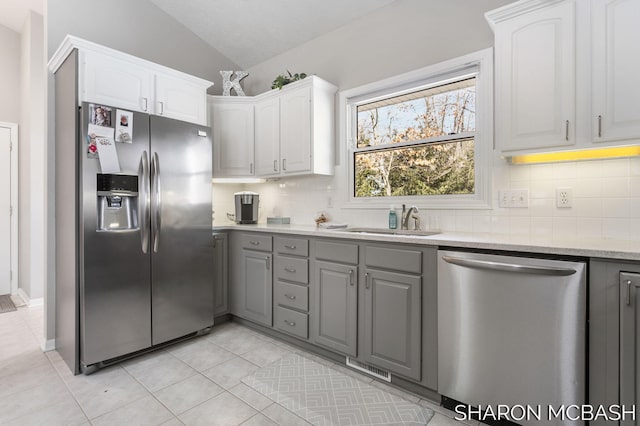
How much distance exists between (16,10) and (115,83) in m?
2.58

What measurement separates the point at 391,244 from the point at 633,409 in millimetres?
1260

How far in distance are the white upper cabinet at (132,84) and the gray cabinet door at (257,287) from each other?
138 cm

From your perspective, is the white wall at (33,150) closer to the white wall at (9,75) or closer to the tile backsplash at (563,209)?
the white wall at (9,75)

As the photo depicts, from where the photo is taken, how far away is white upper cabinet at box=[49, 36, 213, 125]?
2.31m

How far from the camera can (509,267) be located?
5.20ft

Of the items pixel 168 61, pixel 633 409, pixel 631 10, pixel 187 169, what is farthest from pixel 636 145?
pixel 168 61

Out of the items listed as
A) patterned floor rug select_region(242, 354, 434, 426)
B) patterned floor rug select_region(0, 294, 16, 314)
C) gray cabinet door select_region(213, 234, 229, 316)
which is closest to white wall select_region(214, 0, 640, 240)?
gray cabinet door select_region(213, 234, 229, 316)

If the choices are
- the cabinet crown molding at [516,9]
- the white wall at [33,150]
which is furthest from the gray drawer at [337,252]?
the white wall at [33,150]

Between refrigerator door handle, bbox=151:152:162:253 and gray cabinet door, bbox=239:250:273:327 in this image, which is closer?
refrigerator door handle, bbox=151:152:162:253

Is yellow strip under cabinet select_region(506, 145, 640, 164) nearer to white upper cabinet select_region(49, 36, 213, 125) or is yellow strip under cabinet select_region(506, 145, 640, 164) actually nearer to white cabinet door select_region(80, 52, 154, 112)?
white upper cabinet select_region(49, 36, 213, 125)

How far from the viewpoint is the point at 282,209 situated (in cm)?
368

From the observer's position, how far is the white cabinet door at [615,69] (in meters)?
1.57

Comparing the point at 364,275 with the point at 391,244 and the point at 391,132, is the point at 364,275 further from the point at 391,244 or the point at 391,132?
the point at 391,132

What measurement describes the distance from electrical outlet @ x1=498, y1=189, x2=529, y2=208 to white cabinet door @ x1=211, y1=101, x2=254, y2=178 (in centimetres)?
238
